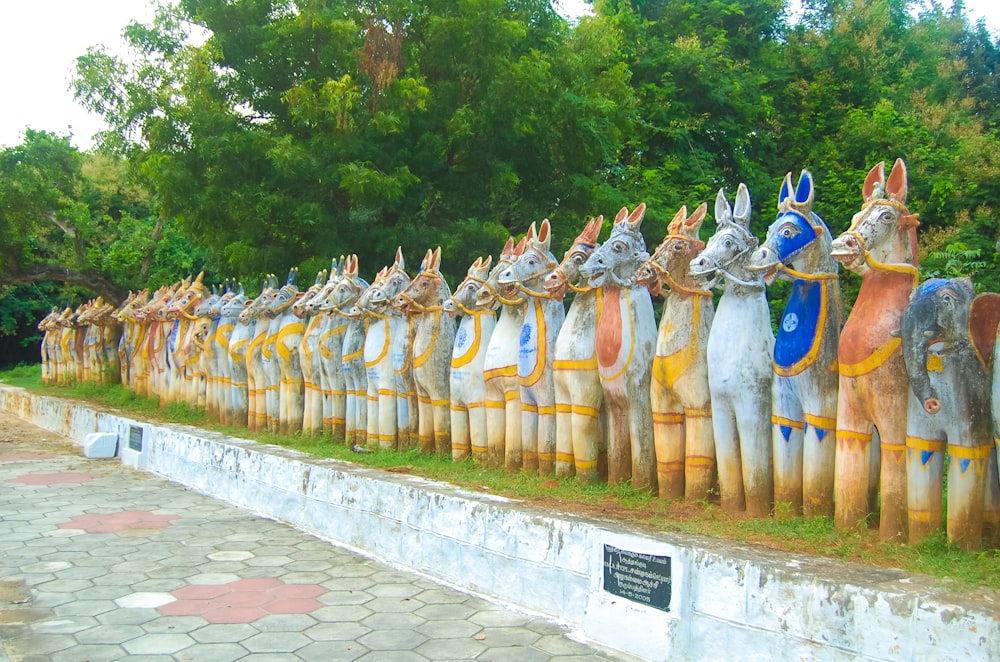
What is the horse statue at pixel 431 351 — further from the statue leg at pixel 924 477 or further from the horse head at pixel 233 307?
the statue leg at pixel 924 477

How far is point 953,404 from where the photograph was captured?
14.1 ft

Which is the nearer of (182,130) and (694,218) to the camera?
(694,218)

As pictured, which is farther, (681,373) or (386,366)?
(386,366)

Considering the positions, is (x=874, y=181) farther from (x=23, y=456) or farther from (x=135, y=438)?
(x=23, y=456)

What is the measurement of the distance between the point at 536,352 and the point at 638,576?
2.51 metres

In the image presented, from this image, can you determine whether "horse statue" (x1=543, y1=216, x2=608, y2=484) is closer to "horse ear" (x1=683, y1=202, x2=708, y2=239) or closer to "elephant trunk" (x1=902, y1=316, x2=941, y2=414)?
"horse ear" (x1=683, y1=202, x2=708, y2=239)

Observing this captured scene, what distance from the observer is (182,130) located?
1319 centimetres

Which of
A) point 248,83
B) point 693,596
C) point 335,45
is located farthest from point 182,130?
point 693,596

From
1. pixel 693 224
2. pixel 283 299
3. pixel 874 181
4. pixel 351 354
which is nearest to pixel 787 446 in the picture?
pixel 874 181

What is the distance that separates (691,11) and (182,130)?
1033cm

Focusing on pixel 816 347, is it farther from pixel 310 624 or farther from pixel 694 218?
pixel 310 624

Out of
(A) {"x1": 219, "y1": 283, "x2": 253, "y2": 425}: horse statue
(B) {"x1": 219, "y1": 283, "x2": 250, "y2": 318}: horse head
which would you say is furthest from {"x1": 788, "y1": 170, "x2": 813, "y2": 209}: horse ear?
(B) {"x1": 219, "y1": 283, "x2": 250, "y2": 318}: horse head

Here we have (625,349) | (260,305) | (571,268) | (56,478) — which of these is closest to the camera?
(625,349)

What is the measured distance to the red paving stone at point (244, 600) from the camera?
17.7 ft
